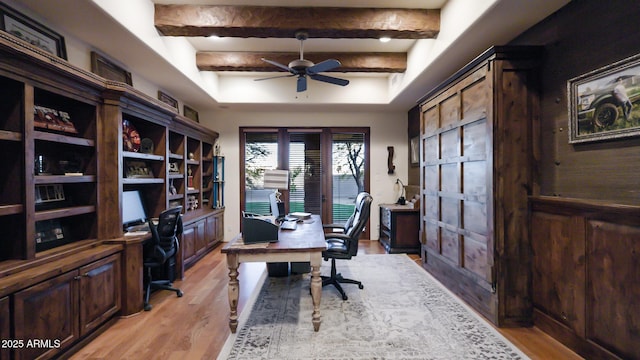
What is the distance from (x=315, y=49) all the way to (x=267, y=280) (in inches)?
130

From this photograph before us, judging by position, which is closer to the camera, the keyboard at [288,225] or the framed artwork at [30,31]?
the framed artwork at [30,31]

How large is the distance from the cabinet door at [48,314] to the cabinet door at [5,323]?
0.04 m

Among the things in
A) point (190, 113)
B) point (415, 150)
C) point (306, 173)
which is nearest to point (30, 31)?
point (190, 113)

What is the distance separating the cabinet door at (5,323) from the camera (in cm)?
158

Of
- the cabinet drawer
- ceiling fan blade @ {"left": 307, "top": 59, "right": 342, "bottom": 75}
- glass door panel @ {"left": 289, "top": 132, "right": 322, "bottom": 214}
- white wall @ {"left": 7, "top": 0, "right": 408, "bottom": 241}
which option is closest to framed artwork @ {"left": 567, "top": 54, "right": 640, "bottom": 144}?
ceiling fan blade @ {"left": 307, "top": 59, "right": 342, "bottom": 75}

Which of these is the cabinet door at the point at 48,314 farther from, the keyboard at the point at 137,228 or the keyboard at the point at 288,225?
the keyboard at the point at 288,225

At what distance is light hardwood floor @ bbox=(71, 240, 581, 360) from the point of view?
2062 mm

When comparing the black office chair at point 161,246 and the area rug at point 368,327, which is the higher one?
the black office chair at point 161,246

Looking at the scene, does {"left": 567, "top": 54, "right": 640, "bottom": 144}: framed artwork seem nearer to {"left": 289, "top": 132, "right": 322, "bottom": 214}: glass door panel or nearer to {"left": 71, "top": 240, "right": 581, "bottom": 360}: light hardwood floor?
{"left": 71, "top": 240, "right": 581, "bottom": 360}: light hardwood floor

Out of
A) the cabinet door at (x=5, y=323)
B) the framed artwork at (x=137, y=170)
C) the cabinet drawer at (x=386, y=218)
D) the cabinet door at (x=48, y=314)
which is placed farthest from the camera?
the cabinet drawer at (x=386, y=218)

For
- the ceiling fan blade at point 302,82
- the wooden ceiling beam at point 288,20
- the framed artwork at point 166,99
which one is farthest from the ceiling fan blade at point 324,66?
the framed artwork at point 166,99

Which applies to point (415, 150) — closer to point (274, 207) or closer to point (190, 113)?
point (274, 207)

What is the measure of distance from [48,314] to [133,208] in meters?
1.67

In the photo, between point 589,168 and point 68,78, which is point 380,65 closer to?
point 589,168
